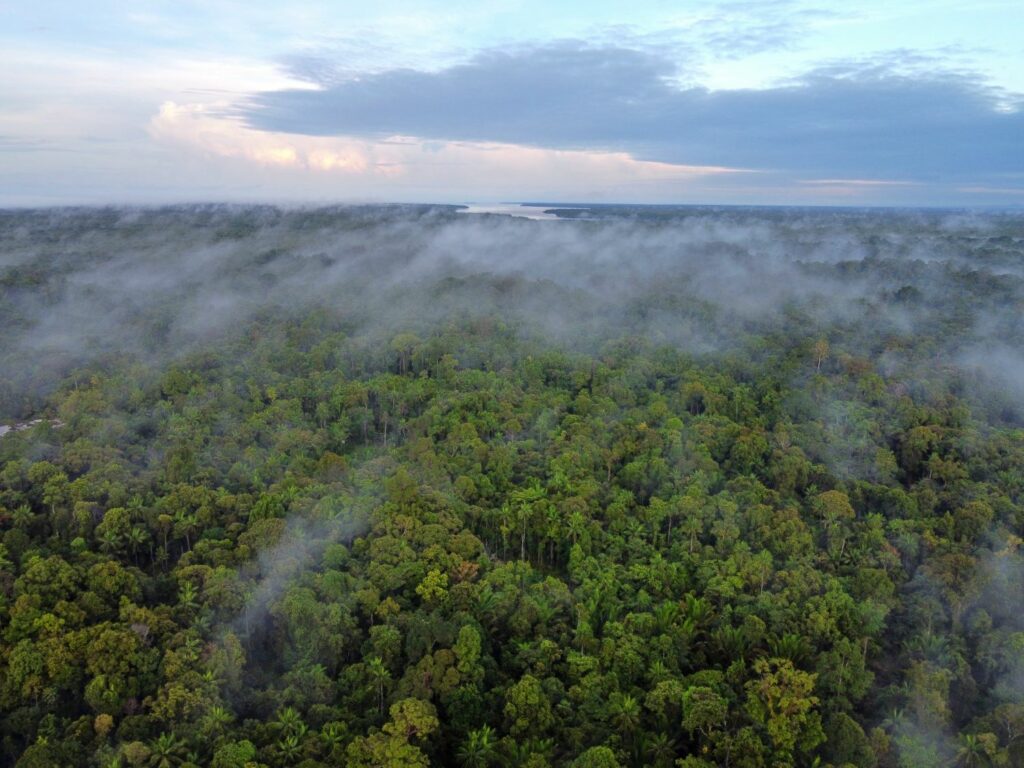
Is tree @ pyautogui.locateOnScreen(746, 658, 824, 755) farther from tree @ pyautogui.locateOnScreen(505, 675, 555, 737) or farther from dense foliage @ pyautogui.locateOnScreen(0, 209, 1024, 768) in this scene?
tree @ pyautogui.locateOnScreen(505, 675, 555, 737)

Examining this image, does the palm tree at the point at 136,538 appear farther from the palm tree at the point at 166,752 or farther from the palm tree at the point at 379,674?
the palm tree at the point at 379,674

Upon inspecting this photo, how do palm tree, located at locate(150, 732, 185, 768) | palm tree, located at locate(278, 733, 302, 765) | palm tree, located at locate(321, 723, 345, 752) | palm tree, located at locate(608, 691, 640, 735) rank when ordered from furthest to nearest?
palm tree, located at locate(608, 691, 640, 735) → palm tree, located at locate(321, 723, 345, 752) → palm tree, located at locate(278, 733, 302, 765) → palm tree, located at locate(150, 732, 185, 768)

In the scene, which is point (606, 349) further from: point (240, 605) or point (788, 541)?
point (240, 605)

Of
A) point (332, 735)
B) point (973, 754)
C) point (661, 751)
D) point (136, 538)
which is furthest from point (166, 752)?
point (973, 754)

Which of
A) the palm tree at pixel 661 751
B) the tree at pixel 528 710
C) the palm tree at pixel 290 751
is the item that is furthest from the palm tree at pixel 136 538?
the palm tree at pixel 661 751

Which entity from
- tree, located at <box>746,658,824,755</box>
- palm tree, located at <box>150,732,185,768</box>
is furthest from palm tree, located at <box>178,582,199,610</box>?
tree, located at <box>746,658,824,755</box>

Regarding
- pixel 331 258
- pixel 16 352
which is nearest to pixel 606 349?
pixel 16 352

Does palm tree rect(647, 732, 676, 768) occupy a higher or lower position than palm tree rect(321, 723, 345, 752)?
lower
